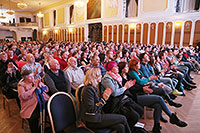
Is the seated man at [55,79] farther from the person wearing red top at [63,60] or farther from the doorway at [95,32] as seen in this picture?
the doorway at [95,32]

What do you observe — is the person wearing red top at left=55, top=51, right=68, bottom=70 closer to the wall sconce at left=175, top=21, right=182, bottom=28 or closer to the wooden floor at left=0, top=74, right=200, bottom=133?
the wooden floor at left=0, top=74, right=200, bottom=133

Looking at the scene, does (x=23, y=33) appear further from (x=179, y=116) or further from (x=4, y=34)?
(x=179, y=116)

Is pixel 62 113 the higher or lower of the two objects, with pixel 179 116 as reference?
higher

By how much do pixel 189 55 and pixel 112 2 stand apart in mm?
9640

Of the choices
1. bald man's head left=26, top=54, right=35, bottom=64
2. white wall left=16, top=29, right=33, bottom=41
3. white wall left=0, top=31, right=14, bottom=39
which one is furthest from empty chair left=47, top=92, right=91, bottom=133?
white wall left=0, top=31, right=14, bottom=39

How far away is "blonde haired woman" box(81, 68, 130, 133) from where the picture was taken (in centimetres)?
180

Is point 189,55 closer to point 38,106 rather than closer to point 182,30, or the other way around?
point 182,30

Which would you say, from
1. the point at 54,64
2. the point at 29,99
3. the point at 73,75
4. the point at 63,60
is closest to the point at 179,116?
the point at 73,75

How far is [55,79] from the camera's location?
8.64 feet

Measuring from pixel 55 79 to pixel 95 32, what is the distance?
15.5 metres

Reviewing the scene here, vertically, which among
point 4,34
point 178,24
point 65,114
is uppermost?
point 4,34

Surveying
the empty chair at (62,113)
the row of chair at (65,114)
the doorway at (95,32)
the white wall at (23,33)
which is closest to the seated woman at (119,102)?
the row of chair at (65,114)

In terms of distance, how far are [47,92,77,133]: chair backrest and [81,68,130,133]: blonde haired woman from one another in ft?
0.62

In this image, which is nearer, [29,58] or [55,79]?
[55,79]
